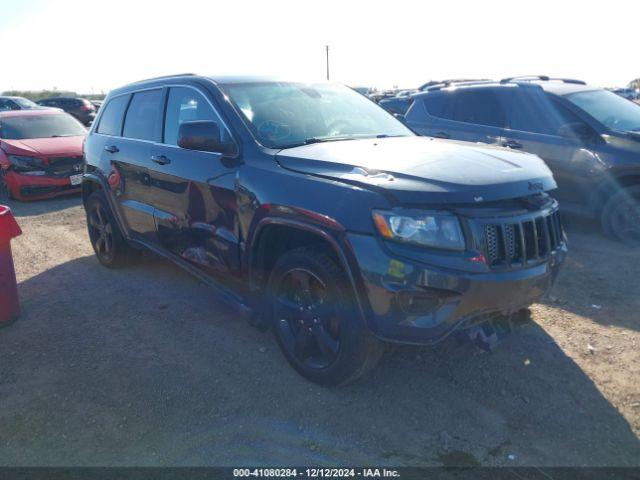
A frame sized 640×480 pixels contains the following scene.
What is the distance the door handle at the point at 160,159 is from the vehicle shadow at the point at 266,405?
4.26 ft

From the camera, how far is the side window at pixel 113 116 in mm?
5305

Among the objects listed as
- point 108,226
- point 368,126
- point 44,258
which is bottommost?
point 44,258

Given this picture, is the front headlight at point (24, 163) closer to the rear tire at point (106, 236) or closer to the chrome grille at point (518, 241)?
the rear tire at point (106, 236)

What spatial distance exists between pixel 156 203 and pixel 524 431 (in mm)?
3198

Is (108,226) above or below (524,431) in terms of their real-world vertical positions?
above

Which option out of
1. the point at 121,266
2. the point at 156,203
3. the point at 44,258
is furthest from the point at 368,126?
the point at 44,258

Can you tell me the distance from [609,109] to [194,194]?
17.0 feet

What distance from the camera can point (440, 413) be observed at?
311 cm

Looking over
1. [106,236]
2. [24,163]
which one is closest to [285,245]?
[106,236]

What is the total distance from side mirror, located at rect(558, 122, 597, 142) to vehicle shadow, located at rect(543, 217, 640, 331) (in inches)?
45.9

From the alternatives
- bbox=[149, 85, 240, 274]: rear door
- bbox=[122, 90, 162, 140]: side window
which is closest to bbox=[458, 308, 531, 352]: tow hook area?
bbox=[149, 85, 240, 274]: rear door

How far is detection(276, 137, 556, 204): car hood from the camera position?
9.04ft

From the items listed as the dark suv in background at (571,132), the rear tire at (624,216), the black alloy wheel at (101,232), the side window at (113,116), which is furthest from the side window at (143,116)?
the rear tire at (624,216)

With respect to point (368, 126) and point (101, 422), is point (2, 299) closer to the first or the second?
point (101, 422)
